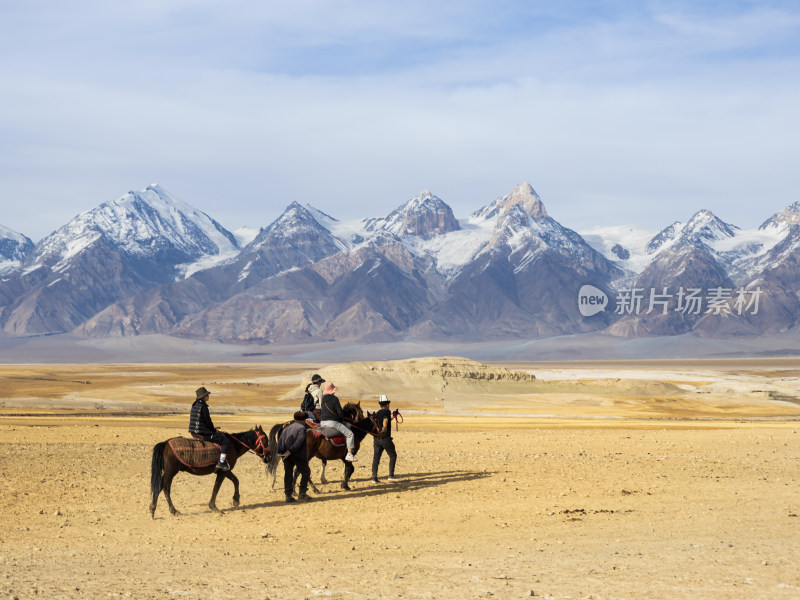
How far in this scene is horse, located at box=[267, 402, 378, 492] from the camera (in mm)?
22062

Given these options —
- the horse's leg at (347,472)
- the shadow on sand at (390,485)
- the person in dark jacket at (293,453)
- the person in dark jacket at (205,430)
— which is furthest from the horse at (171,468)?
the horse's leg at (347,472)

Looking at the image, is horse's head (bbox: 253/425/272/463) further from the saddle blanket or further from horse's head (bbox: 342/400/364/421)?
horse's head (bbox: 342/400/364/421)

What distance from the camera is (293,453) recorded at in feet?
71.6

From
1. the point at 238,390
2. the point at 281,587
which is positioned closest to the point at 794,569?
the point at 281,587

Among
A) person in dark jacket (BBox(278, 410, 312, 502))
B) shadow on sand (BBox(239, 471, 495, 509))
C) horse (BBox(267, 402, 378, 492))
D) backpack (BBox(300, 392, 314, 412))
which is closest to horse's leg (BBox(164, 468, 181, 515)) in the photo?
shadow on sand (BBox(239, 471, 495, 509))

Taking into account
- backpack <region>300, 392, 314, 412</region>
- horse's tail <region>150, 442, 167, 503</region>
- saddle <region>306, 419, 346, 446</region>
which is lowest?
horse's tail <region>150, 442, 167, 503</region>

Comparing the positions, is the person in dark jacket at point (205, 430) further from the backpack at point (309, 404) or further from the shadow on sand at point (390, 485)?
the backpack at point (309, 404)

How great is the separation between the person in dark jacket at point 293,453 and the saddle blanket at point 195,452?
1.96 metres

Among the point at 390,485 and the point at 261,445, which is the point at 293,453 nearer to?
the point at 261,445

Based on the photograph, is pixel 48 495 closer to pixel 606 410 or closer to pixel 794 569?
pixel 794 569

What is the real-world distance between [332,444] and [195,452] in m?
3.92

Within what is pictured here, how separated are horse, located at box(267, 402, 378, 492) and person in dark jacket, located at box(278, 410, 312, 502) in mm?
212

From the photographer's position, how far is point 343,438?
2306 centimetres

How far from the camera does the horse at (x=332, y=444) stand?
22.1 m
